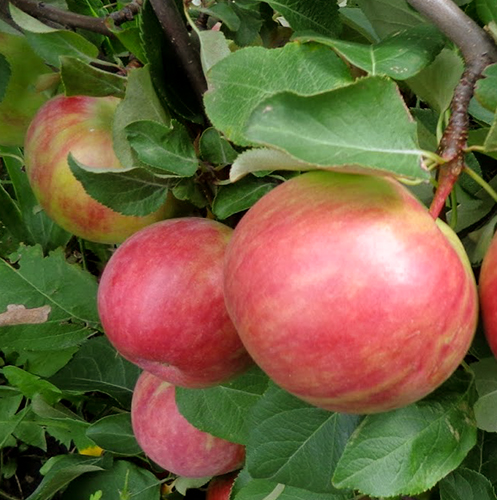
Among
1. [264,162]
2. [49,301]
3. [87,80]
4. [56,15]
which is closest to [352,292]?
[264,162]

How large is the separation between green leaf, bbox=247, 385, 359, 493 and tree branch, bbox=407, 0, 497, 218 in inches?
9.3

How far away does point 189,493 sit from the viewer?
1.09 meters

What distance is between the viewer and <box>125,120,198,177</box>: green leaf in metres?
0.52

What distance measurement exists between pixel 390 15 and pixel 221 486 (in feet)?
2.23

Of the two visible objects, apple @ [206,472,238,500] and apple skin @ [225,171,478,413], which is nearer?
apple skin @ [225,171,478,413]

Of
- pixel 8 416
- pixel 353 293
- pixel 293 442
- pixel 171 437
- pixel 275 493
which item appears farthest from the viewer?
pixel 8 416

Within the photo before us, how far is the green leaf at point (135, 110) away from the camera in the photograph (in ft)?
1.78

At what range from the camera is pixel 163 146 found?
53cm

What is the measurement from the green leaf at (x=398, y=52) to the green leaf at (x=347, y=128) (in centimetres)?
6

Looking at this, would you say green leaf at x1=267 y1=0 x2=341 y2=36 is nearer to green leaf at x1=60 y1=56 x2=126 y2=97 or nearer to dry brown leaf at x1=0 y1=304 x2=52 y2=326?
green leaf at x1=60 y1=56 x2=126 y2=97

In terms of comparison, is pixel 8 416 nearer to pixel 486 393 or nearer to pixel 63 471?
pixel 63 471

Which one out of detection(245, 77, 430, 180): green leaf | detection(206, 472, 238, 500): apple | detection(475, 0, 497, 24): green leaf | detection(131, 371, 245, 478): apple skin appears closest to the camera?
detection(245, 77, 430, 180): green leaf

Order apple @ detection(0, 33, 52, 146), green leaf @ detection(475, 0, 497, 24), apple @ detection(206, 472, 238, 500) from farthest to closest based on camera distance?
apple @ detection(206, 472, 238, 500) → apple @ detection(0, 33, 52, 146) → green leaf @ detection(475, 0, 497, 24)

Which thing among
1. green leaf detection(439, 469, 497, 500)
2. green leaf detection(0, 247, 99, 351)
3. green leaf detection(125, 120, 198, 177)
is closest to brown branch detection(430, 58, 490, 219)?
green leaf detection(125, 120, 198, 177)
